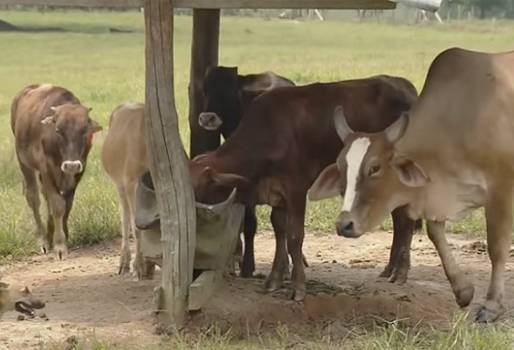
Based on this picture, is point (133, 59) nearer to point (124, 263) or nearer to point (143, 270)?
point (124, 263)

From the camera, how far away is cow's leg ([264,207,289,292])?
823 cm

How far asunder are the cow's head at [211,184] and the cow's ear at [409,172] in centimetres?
103

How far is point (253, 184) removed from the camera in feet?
26.3

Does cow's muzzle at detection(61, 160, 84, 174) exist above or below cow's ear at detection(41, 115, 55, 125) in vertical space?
below

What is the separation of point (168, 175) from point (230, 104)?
177 cm

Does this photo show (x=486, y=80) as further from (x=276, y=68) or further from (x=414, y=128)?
(x=276, y=68)

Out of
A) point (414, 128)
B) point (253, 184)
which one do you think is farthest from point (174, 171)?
point (414, 128)

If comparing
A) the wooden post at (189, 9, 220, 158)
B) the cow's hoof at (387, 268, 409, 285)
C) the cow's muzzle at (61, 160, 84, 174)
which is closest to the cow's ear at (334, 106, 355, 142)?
the cow's hoof at (387, 268, 409, 285)

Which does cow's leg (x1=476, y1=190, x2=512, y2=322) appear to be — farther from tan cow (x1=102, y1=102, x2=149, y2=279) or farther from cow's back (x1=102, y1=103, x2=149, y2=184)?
cow's back (x1=102, y1=103, x2=149, y2=184)

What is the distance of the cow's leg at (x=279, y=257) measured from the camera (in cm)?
823

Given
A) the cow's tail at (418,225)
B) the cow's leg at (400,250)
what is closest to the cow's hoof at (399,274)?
the cow's leg at (400,250)

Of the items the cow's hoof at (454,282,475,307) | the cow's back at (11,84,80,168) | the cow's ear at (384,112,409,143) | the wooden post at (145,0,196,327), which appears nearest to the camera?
the wooden post at (145,0,196,327)

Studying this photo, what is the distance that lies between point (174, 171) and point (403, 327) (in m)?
1.77

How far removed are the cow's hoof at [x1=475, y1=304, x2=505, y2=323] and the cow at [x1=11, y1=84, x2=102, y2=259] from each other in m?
3.92
